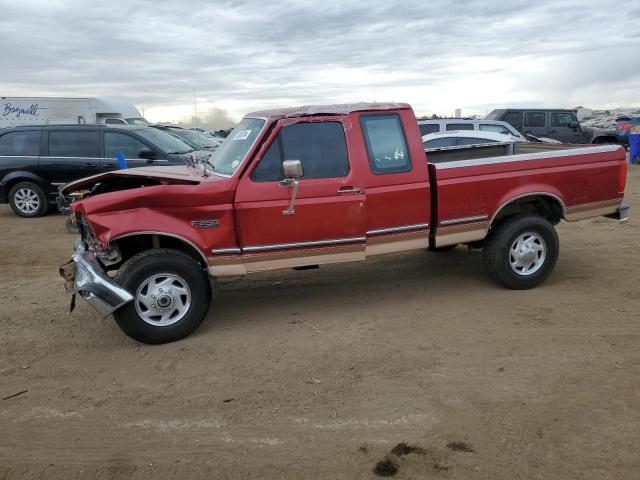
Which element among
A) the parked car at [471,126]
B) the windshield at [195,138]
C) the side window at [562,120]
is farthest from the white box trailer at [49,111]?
the side window at [562,120]

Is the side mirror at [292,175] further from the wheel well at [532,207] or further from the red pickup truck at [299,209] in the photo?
the wheel well at [532,207]

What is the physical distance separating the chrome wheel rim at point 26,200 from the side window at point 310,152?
8.21 metres

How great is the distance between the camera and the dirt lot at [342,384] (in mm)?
3150

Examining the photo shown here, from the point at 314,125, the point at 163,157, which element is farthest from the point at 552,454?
the point at 163,157

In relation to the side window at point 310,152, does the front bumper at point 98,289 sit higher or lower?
lower

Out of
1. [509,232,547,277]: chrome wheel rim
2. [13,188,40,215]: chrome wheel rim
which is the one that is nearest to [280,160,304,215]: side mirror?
[509,232,547,277]: chrome wheel rim

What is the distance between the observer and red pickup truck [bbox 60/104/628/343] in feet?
15.4

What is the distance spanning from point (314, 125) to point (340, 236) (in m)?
1.07

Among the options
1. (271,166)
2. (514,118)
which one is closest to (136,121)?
(514,118)

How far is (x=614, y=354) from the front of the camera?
4.30 metres

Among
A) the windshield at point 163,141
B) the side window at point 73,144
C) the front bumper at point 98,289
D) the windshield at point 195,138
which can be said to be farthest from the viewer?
the windshield at point 195,138

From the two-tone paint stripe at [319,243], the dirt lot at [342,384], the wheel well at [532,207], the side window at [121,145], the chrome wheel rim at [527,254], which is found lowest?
the dirt lot at [342,384]

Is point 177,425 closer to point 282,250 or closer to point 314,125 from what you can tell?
point 282,250

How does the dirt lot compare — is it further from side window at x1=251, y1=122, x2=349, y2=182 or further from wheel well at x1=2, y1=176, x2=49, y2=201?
wheel well at x1=2, y1=176, x2=49, y2=201
